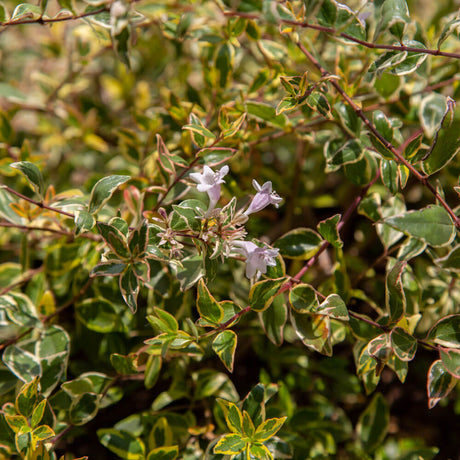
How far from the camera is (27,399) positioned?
95 centimetres

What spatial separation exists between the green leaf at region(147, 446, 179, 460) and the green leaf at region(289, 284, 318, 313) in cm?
44

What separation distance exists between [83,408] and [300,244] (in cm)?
67

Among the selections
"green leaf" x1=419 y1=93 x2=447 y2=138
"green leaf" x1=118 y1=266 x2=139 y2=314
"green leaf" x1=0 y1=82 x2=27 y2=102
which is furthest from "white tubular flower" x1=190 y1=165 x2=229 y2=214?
"green leaf" x1=0 y1=82 x2=27 y2=102

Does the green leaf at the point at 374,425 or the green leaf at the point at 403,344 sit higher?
the green leaf at the point at 403,344

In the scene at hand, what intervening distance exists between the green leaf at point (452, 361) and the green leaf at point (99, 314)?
0.79m

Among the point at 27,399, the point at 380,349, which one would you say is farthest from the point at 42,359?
the point at 380,349

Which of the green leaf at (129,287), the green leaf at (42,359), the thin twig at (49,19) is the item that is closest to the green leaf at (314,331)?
the green leaf at (129,287)

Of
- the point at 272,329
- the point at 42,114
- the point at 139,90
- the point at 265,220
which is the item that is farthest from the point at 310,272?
the point at 42,114

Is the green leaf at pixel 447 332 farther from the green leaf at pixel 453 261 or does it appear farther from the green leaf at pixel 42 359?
the green leaf at pixel 42 359

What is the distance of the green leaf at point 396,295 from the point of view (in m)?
0.93

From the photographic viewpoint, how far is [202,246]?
90 cm

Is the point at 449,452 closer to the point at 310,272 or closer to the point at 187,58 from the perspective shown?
the point at 310,272

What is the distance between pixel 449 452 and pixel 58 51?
209 cm

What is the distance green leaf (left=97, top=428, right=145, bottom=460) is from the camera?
A: 1075 mm
